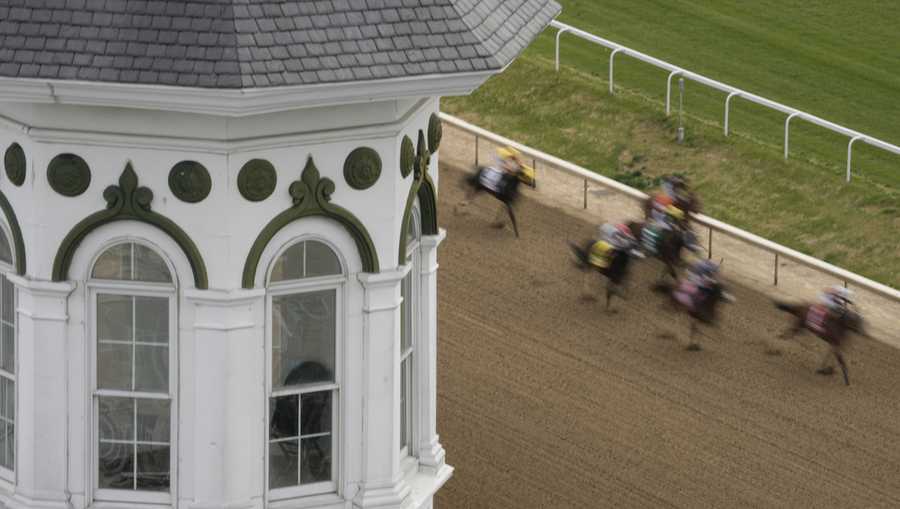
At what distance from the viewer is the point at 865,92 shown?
39656 millimetres

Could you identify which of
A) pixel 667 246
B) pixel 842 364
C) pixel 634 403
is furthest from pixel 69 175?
pixel 667 246

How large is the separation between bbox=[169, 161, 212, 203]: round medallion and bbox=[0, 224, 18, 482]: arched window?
1.68 meters

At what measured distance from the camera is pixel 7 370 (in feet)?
60.9

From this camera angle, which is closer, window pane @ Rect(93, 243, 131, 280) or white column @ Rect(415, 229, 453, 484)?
window pane @ Rect(93, 243, 131, 280)

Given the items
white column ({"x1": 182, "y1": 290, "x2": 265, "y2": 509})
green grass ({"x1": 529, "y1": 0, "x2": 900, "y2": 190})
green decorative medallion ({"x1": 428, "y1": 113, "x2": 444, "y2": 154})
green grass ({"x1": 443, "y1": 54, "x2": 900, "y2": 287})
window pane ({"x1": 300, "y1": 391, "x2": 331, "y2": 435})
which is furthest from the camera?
green grass ({"x1": 529, "y1": 0, "x2": 900, "y2": 190})

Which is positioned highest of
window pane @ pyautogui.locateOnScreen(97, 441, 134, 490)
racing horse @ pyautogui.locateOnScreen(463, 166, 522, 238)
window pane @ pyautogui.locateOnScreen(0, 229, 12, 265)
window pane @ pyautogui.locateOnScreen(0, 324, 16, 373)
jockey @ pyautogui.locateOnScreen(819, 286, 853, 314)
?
window pane @ pyautogui.locateOnScreen(0, 229, 12, 265)

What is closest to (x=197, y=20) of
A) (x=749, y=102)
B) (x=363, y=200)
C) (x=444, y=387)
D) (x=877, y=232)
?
(x=363, y=200)

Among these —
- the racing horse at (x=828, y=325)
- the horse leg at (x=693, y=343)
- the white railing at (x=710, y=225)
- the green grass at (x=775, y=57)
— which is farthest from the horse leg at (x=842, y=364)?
the green grass at (x=775, y=57)

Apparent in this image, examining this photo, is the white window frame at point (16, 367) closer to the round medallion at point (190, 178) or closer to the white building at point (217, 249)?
the white building at point (217, 249)

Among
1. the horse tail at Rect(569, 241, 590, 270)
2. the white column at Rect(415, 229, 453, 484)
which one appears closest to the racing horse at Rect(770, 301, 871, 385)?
the horse tail at Rect(569, 241, 590, 270)

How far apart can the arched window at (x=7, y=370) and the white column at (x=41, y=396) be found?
31 centimetres

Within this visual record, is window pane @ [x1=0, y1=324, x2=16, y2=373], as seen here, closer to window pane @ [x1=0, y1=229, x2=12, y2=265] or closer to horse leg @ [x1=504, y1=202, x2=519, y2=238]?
window pane @ [x1=0, y1=229, x2=12, y2=265]

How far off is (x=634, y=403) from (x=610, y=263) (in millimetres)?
2618

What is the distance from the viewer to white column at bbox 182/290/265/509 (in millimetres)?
17688
